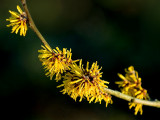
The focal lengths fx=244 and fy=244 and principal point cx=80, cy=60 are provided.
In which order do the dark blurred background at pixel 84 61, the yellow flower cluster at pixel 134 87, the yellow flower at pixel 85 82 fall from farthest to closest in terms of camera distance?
the dark blurred background at pixel 84 61, the yellow flower cluster at pixel 134 87, the yellow flower at pixel 85 82

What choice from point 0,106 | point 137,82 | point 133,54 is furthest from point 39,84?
point 137,82

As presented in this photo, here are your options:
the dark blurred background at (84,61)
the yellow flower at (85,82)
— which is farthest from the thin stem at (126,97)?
the dark blurred background at (84,61)

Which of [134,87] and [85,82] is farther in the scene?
[134,87]

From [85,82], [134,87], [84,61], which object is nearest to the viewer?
[85,82]

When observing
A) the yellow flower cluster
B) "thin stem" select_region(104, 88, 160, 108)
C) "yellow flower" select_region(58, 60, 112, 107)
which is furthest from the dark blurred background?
"yellow flower" select_region(58, 60, 112, 107)

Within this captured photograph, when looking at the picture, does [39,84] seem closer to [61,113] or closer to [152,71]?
[61,113]

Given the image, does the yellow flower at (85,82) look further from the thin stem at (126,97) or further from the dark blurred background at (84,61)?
the dark blurred background at (84,61)

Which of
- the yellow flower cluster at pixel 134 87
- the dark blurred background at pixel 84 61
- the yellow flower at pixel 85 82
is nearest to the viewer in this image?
the yellow flower at pixel 85 82

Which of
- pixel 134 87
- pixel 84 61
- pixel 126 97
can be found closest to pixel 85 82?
pixel 126 97

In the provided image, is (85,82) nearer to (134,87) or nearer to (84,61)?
(134,87)
